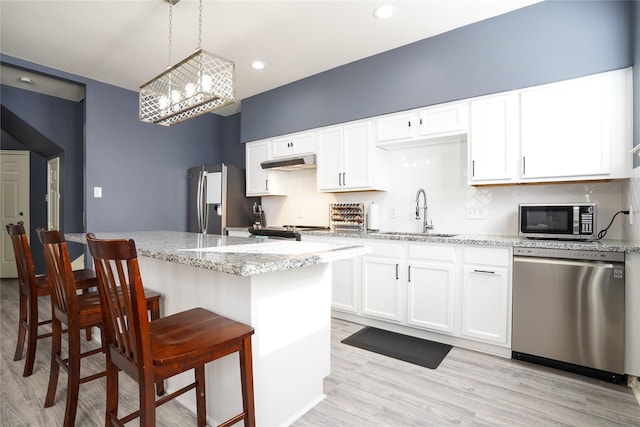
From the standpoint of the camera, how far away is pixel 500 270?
246cm

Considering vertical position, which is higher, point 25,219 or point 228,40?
point 228,40

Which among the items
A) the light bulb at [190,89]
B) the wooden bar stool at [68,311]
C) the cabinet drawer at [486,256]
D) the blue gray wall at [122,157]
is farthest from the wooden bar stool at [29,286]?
the cabinet drawer at [486,256]

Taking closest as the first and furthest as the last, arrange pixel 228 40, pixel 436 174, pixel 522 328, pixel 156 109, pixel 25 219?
pixel 522 328 → pixel 156 109 → pixel 228 40 → pixel 436 174 → pixel 25 219

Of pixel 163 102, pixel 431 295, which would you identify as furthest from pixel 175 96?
pixel 431 295

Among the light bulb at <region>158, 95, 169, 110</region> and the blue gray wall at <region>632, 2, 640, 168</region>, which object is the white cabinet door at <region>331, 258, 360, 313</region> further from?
the blue gray wall at <region>632, 2, 640, 168</region>

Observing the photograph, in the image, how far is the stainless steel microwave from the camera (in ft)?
7.55

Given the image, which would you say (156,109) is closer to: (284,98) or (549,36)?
(284,98)

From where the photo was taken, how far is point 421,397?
196cm

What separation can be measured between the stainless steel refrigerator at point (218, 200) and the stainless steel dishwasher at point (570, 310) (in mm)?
3471

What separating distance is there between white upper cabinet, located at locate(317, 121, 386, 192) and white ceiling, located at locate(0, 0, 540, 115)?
0.78 m

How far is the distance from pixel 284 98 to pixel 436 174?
2.19m

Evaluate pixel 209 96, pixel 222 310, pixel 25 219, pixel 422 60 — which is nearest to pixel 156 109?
pixel 209 96

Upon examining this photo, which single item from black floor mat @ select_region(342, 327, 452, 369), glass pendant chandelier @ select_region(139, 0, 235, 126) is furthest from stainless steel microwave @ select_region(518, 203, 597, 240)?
glass pendant chandelier @ select_region(139, 0, 235, 126)

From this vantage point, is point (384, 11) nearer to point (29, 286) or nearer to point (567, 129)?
point (567, 129)
